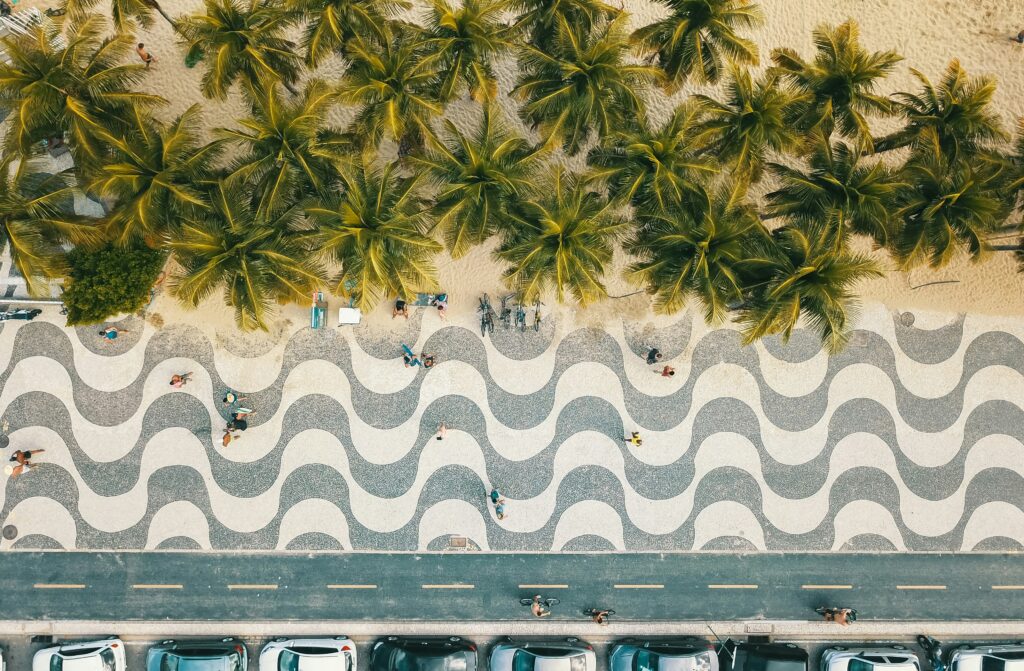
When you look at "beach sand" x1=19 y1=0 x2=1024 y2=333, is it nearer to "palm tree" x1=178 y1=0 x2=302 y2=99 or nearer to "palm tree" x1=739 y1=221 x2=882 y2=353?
"palm tree" x1=178 y1=0 x2=302 y2=99

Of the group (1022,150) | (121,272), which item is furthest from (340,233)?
(1022,150)

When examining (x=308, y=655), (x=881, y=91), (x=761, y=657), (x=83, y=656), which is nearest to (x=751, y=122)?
(x=881, y=91)

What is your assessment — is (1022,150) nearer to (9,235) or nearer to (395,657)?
(395,657)

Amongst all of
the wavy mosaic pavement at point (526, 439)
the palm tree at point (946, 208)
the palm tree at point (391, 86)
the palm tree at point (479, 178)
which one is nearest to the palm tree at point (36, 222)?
the wavy mosaic pavement at point (526, 439)

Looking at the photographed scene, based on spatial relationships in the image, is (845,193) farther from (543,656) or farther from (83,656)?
(83,656)

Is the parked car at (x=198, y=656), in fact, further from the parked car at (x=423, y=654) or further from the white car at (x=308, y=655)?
the parked car at (x=423, y=654)

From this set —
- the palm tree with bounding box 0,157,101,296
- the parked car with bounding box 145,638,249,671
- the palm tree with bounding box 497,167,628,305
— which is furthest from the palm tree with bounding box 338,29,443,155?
the parked car with bounding box 145,638,249,671

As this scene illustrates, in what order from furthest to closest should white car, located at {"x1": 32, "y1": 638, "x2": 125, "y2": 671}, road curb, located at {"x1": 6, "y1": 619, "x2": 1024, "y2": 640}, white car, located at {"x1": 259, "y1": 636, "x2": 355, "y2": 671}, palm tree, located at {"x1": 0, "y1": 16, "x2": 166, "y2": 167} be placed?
road curb, located at {"x1": 6, "y1": 619, "x2": 1024, "y2": 640}
white car, located at {"x1": 259, "y1": 636, "x2": 355, "y2": 671}
white car, located at {"x1": 32, "y1": 638, "x2": 125, "y2": 671}
palm tree, located at {"x1": 0, "y1": 16, "x2": 166, "y2": 167}
